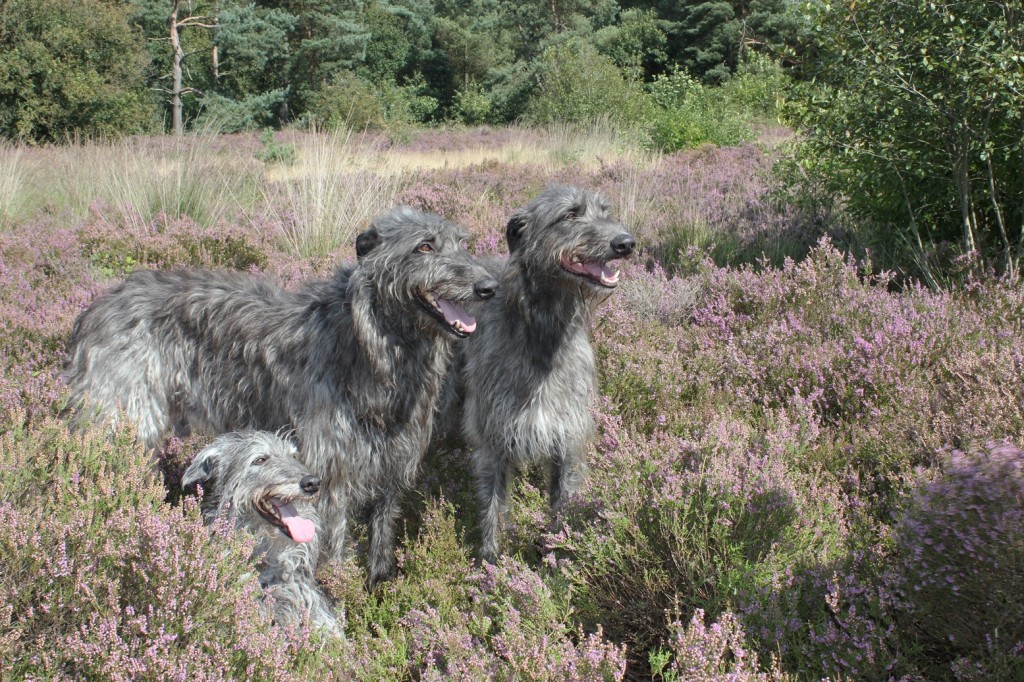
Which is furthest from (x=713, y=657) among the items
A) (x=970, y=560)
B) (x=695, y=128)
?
(x=695, y=128)

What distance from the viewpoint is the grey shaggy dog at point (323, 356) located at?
3514mm

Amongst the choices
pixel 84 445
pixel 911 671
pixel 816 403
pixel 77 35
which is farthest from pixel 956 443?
pixel 77 35

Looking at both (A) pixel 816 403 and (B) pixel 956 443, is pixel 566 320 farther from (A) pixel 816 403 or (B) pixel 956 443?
(B) pixel 956 443

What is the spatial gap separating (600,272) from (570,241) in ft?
0.73

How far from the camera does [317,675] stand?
2.74 meters

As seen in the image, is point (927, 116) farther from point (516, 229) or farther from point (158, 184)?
point (158, 184)

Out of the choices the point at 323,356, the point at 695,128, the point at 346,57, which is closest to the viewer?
the point at 323,356

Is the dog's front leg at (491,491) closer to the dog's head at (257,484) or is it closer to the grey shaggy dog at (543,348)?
the grey shaggy dog at (543,348)

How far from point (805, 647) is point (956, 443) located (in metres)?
1.69

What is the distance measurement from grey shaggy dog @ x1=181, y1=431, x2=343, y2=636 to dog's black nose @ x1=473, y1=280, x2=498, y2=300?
111 cm

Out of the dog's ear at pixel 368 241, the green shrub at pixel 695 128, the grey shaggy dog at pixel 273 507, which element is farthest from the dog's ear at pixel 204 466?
the green shrub at pixel 695 128

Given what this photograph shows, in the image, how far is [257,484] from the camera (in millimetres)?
3332

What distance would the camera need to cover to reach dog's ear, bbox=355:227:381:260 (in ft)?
11.9

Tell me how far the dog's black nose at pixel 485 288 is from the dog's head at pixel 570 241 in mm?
567
